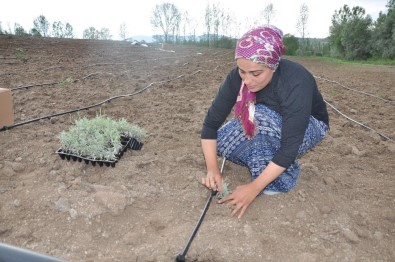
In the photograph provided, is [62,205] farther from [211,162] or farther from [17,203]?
[211,162]

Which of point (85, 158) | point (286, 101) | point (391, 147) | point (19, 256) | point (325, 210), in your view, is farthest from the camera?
point (391, 147)

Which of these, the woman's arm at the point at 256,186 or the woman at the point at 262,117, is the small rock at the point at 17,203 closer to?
the woman at the point at 262,117

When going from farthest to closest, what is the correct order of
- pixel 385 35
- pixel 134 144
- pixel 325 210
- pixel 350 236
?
pixel 385 35, pixel 134 144, pixel 325 210, pixel 350 236

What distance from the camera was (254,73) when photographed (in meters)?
1.87

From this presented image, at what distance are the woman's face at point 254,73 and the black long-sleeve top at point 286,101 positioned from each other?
112 mm

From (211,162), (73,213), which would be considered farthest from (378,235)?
(73,213)

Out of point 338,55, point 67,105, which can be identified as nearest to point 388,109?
point 67,105

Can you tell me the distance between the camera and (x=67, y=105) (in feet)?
14.4

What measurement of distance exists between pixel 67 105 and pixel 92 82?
171 cm

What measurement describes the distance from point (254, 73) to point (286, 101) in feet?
0.83

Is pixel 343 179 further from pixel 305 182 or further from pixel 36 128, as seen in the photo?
pixel 36 128

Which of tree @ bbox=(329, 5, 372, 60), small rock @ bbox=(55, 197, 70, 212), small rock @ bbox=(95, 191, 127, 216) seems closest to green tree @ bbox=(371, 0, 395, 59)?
tree @ bbox=(329, 5, 372, 60)

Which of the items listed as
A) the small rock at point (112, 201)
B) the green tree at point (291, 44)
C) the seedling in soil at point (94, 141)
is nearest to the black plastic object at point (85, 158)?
the seedling in soil at point (94, 141)

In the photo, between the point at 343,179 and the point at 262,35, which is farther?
the point at 343,179
